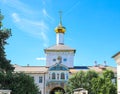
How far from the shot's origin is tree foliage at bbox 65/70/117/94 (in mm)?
45750

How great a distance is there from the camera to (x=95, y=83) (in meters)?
47.4

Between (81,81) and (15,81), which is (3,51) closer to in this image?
(15,81)

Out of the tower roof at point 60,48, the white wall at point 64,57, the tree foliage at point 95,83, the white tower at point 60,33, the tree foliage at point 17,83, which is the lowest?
the tree foliage at point 17,83

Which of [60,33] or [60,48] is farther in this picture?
[60,33]

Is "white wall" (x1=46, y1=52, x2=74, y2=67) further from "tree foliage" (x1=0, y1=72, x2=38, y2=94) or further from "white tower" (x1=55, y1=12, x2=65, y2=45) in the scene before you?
"tree foliage" (x1=0, y1=72, x2=38, y2=94)

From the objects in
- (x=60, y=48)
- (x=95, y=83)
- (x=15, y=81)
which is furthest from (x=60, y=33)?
(x=15, y=81)

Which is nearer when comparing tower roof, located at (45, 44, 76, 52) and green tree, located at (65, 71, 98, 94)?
green tree, located at (65, 71, 98, 94)

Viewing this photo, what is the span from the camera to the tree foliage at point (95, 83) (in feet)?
150

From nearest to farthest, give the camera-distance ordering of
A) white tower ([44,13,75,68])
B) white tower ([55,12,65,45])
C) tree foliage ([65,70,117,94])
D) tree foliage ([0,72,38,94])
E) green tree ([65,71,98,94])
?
1. tree foliage ([0,72,38,94])
2. tree foliage ([65,70,117,94])
3. green tree ([65,71,98,94])
4. white tower ([44,13,75,68])
5. white tower ([55,12,65,45])

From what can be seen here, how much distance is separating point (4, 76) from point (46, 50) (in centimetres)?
3582

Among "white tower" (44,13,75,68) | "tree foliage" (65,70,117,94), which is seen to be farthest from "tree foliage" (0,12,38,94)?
"white tower" (44,13,75,68)

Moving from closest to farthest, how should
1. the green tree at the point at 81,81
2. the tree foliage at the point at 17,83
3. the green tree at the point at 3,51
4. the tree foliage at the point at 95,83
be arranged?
the tree foliage at the point at 17,83, the green tree at the point at 3,51, the tree foliage at the point at 95,83, the green tree at the point at 81,81

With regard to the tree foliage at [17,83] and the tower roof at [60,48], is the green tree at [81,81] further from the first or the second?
the tree foliage at [17,83]

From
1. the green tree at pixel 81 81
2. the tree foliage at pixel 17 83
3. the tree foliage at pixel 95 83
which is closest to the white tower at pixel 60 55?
the tree foliage at pixel 95 83
